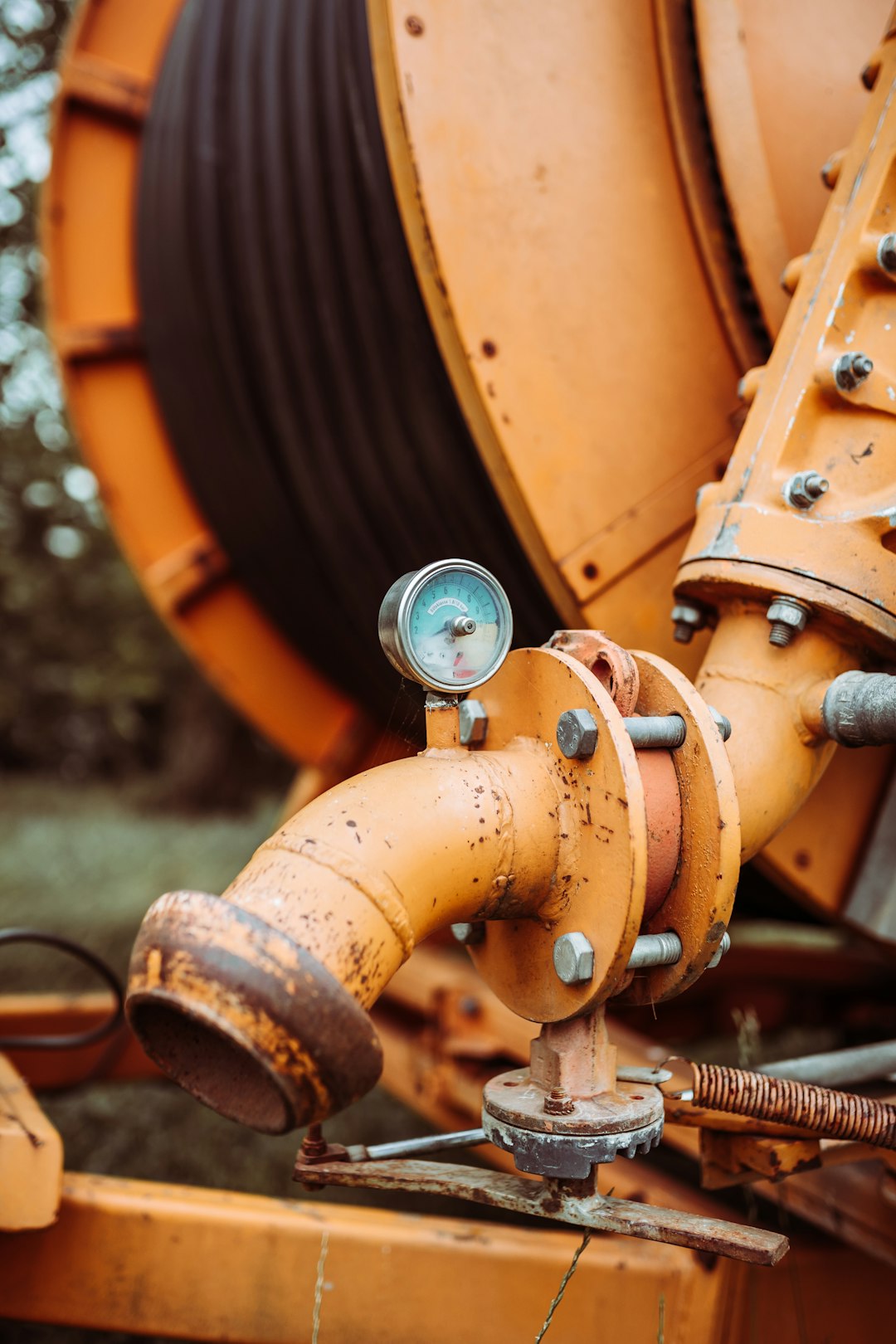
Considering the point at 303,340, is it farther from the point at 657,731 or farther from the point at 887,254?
the point at 657,731

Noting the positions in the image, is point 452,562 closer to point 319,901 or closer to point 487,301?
point 319,901

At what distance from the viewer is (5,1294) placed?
4.73ft

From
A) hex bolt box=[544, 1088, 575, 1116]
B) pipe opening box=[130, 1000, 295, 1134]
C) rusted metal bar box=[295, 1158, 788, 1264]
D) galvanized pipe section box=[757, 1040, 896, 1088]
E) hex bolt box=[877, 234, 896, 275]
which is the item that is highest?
hex bolt box=[877, 234, 896, 275]

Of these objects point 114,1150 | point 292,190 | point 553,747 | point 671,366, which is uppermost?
point 292,190

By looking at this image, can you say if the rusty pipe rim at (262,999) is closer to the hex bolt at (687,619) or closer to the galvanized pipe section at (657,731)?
the galvanized pipe section at (657,731)

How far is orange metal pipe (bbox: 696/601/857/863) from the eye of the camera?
1.28 m

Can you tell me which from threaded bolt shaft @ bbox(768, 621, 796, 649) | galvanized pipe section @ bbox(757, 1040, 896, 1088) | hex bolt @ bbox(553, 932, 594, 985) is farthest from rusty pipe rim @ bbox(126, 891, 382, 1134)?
galvanized pipe section @ bbox(757, 1040, 896, 1088)

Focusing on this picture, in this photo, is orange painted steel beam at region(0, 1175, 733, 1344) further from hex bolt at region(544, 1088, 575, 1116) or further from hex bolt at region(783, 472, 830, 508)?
hex bolt at region(783, 472, 830, 508)

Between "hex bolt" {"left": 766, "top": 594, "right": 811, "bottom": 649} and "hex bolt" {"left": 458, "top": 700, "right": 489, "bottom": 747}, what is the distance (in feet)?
1.19

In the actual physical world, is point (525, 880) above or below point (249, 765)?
above

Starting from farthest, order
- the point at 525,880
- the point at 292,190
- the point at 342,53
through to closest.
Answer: the point at 292,190
the point at 342,53
the point at 525,880

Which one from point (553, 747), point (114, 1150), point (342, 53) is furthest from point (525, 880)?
point (114, 1150)

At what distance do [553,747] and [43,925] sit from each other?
3.65 m

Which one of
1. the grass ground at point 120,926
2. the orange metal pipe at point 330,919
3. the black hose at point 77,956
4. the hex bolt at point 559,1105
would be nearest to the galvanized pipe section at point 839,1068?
the hex bolt at point 559,1105
